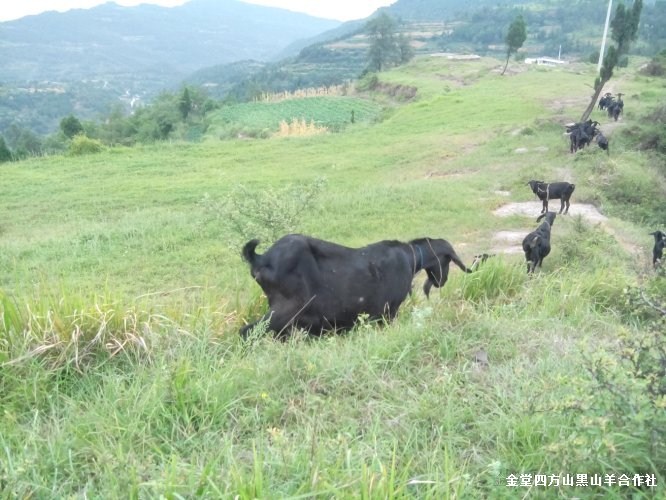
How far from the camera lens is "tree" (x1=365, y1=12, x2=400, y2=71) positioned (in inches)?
2800

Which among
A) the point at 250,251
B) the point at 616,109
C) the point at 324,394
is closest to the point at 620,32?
the point at 616,109

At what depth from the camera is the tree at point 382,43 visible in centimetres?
7112

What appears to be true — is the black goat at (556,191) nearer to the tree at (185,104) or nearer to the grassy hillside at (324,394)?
the grassy hillside at (324,394)

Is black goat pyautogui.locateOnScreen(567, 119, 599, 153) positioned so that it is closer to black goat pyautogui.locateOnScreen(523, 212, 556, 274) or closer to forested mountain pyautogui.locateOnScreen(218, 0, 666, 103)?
black goat pyautogui.locateOnScreen(523, 212, 556, 274)

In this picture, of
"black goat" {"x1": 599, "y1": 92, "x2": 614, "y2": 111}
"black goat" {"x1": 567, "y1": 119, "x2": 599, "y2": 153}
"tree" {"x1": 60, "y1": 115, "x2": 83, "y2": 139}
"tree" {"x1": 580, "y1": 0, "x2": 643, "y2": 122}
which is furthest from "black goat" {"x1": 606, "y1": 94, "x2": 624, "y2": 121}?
"tree" {"x1": 60, "y1": 115, "x2": 83, "y2": 139}

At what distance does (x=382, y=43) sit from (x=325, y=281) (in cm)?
7132

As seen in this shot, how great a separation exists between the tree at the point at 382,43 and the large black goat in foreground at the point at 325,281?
7035 centimetres

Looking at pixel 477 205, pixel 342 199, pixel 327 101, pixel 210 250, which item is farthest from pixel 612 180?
pixel 327 101

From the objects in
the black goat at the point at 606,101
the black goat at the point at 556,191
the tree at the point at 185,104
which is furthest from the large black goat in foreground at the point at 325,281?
the tree at the point at 185,104

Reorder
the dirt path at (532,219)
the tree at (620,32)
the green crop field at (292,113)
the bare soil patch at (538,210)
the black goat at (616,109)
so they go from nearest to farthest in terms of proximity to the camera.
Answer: the dirt path at (532,219), the bare soil patch at (538,210), the tree at (620,32), the black goat at (616,109), the green crop field at (292,113)

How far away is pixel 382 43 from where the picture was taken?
71.6m

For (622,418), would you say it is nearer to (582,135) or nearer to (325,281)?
(325,281)

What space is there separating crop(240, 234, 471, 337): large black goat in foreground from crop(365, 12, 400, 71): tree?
70353 mm

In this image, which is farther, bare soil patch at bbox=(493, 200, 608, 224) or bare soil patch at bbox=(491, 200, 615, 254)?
bare soil patch at bbox=(493, 200, 608, 224)
